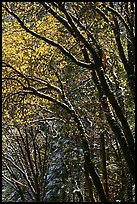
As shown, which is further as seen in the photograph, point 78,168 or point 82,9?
point 78,168

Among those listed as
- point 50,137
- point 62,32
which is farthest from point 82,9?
point 50,137

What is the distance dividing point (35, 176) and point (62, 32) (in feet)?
28.1

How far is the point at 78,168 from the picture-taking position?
765 inches

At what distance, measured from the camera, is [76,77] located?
1606cm

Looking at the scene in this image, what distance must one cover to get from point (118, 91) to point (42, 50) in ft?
9.84

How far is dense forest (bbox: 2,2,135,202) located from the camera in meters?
9.51

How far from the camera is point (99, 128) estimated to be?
14383mm

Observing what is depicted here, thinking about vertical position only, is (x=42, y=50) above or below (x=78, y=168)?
above

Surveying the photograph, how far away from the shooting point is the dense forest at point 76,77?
9.51m

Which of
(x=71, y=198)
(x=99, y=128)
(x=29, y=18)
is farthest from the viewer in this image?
(x=71, y=198)

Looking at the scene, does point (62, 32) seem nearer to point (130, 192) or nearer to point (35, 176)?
point (130, 192)

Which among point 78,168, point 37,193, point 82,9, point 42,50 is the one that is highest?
point 42,50

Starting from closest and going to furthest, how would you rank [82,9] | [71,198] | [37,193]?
1. [82,9]
2. [37,193]
3. [71,198]

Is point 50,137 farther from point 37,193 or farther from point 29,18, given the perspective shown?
point 29,18
